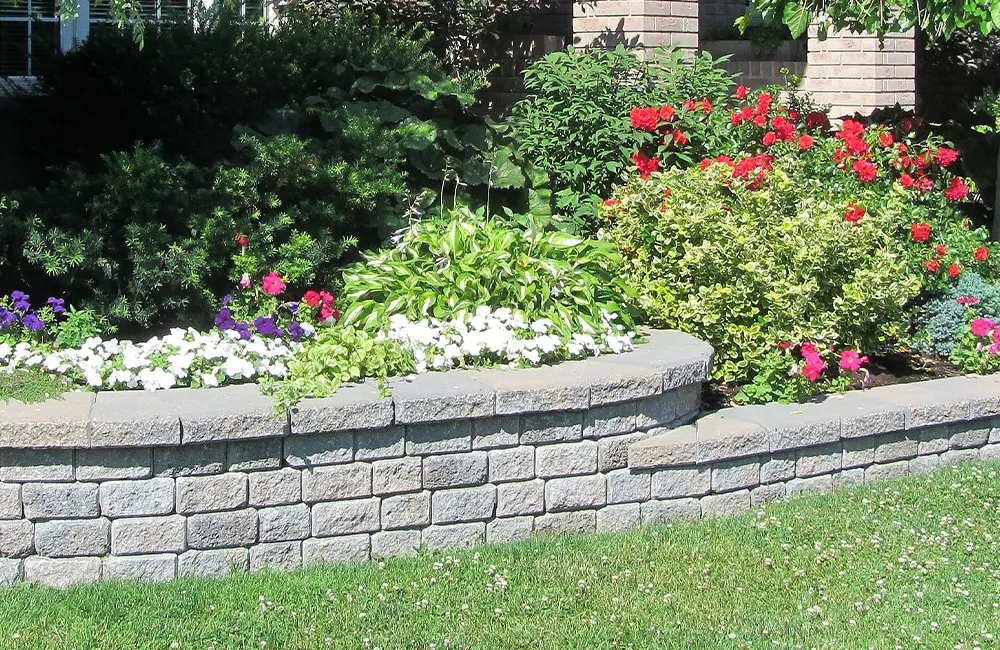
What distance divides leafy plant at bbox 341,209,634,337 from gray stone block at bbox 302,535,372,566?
0.95 meters

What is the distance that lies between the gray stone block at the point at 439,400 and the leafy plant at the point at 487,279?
1.82 feet

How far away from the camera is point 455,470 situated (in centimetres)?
416

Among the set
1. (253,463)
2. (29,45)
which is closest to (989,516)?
(253,463)

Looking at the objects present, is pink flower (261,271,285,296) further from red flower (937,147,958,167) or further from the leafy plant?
red flower (937,147,958,167)

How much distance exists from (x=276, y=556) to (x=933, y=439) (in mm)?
2868

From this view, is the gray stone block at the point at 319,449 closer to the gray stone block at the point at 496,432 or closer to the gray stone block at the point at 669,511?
the gray stone block at the point at 496,432

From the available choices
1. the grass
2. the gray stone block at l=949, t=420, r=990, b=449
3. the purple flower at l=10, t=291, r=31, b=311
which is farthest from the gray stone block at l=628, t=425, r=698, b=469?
the purple flower at l=10, t=291, r=31, b=311

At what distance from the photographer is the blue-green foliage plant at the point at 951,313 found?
19.4 ft

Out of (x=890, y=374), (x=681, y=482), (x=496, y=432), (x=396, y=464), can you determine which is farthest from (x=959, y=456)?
(x=396, y=464)

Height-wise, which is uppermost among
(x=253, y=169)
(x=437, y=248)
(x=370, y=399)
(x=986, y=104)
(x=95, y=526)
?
(x=986, y=104)

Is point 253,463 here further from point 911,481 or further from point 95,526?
point 911,481

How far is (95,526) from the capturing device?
379 cm

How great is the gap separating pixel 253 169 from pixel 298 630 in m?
2.35

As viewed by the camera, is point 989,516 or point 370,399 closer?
point 370,399
